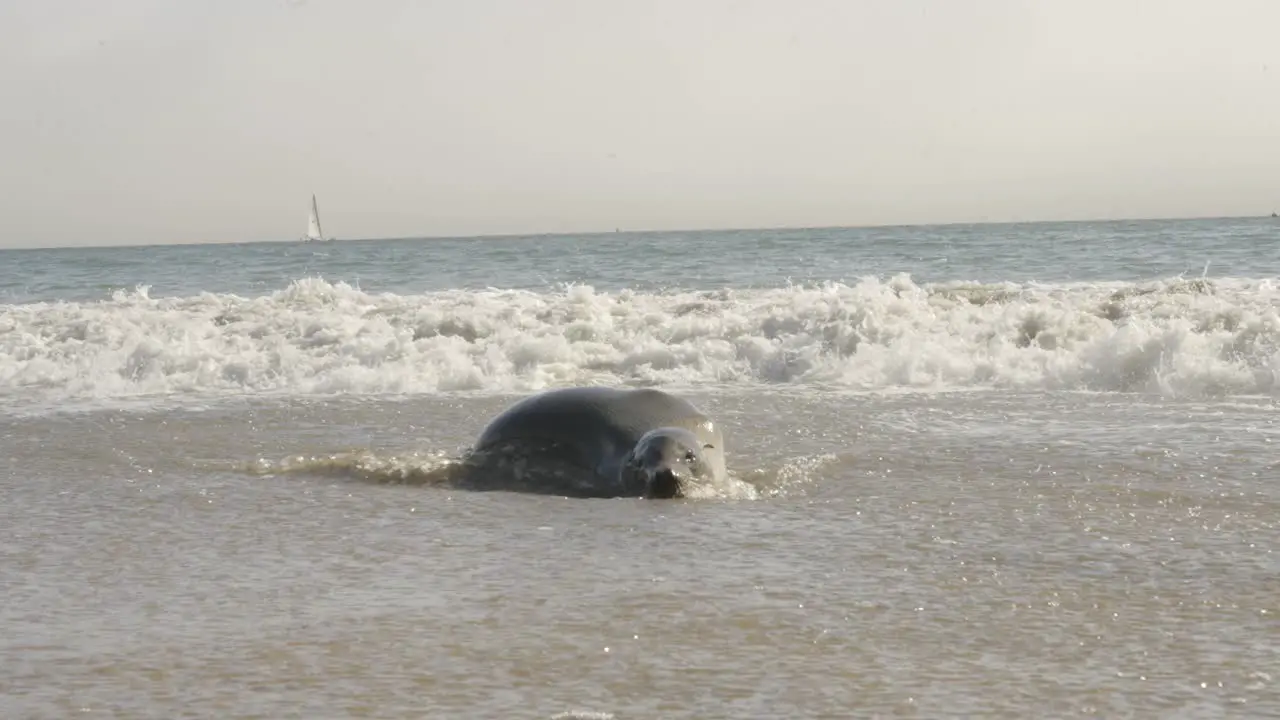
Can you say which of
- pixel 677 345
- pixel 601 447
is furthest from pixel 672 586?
pixel 677 345

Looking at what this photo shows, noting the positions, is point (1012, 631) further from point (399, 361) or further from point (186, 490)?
point (399, 361)

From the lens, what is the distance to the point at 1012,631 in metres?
3.67

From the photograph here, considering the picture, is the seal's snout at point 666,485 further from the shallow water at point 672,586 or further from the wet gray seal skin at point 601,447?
the shallow water at point 672,586

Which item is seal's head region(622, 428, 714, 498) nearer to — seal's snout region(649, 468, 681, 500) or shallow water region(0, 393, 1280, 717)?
seal's snout region(649, 468, 681, 500)

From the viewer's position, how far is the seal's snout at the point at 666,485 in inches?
225

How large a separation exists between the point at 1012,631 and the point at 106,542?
2940mm

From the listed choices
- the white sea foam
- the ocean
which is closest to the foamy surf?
the ocean

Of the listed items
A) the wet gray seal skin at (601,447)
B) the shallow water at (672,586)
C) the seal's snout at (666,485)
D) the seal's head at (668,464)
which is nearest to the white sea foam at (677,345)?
the shallow water at (672,586)

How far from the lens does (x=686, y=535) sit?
4.93m

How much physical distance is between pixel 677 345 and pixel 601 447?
6103 millimetres

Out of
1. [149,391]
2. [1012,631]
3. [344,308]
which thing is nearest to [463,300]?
[344,308]

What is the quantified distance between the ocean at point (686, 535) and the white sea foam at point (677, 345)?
0.05 metres

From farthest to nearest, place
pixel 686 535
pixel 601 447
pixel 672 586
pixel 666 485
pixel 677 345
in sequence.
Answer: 1. pixel 677 345
2. pixel 601 447
3. pixel 666 485
4. pixel 686 535
5. pixel 672 586

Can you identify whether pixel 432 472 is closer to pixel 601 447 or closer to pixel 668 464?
pixel 601 447
